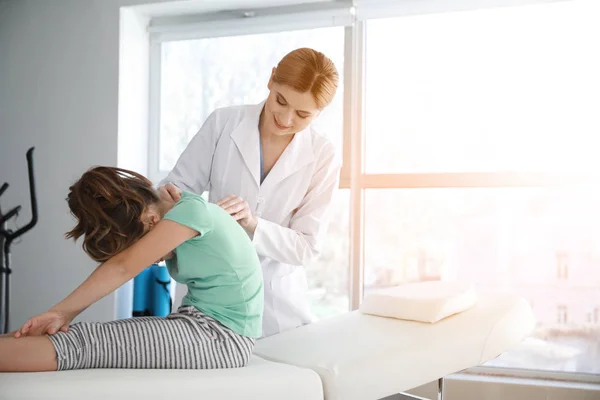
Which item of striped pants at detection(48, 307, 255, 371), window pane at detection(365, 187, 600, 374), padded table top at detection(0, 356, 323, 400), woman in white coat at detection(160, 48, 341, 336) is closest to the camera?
padded table top at detection(0, 356, 323, 400)

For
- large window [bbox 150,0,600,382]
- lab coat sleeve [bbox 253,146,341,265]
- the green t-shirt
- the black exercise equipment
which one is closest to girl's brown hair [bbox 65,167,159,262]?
the green t-shirt

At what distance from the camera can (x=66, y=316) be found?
4.77ft

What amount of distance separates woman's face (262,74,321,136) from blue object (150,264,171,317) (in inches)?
61.1

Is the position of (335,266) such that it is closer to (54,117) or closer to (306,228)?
(306,228)

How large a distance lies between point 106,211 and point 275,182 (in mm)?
692

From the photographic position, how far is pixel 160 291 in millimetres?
3320

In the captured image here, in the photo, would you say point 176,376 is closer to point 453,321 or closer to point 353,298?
point 453,321

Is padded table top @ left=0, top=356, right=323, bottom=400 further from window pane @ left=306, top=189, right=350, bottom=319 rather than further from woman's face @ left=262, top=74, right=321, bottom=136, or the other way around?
window pane @ left=306, top=189, right=350, bottom=319

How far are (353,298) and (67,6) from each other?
6.86 ft

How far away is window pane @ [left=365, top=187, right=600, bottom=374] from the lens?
2918 mm

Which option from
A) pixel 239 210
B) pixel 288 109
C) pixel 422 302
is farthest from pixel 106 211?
pixel 422 302

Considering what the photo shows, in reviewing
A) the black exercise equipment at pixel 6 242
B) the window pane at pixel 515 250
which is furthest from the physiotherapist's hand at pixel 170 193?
the window pane at pixel 515 250

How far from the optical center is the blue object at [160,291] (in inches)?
130

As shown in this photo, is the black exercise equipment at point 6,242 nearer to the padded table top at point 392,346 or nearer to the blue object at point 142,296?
the blue object at point 142,296
